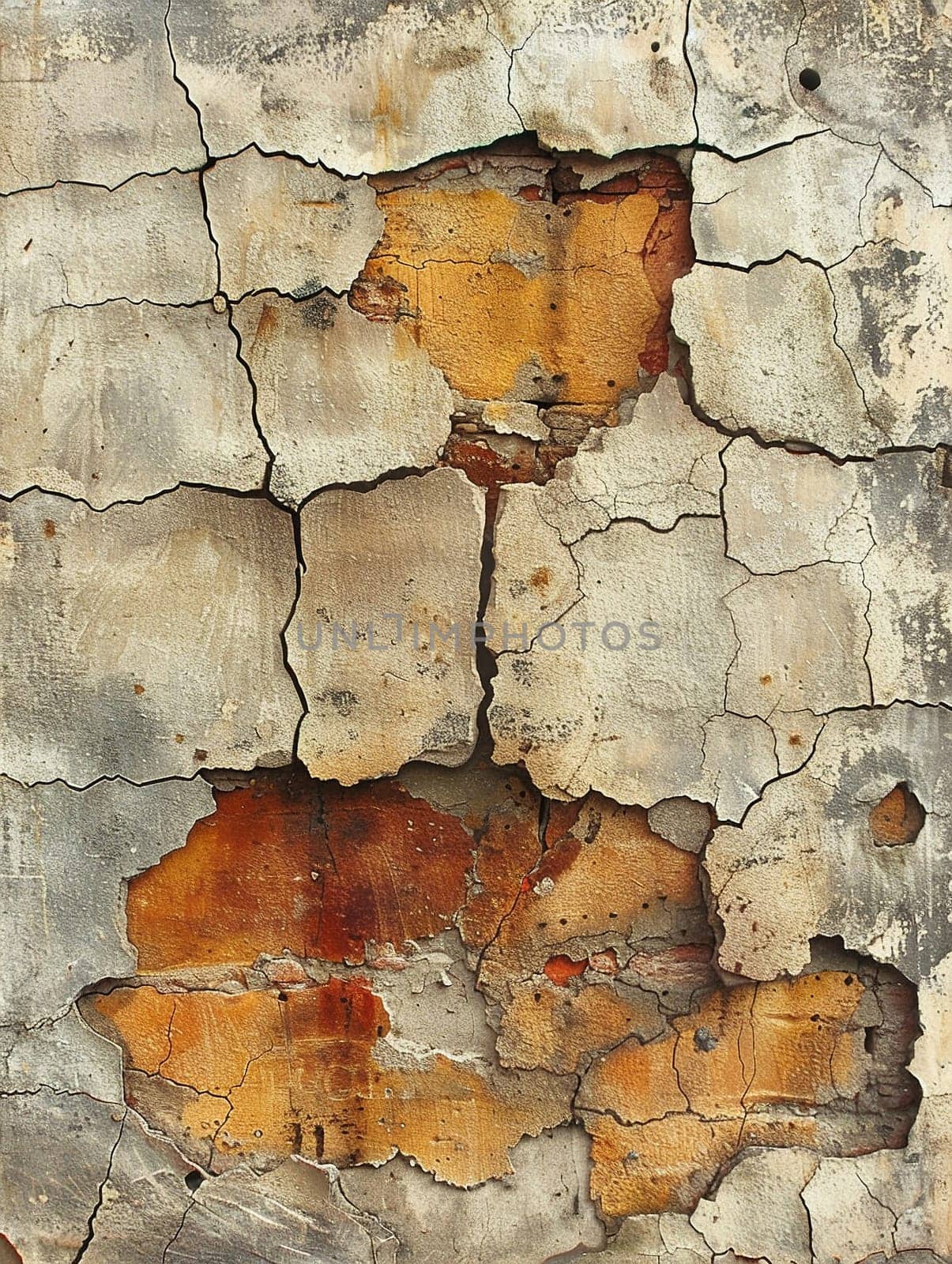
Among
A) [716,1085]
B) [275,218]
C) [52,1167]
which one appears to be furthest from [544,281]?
[52,1167]

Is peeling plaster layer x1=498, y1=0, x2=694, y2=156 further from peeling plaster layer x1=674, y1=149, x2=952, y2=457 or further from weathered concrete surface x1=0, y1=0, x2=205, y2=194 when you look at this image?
weathered concrete surface x1=0, y1=0, x2=205, y2=194

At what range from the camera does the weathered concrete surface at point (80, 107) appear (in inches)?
65.6

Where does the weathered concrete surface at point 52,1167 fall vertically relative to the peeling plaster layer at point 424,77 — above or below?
below

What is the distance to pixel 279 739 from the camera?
1700 mm

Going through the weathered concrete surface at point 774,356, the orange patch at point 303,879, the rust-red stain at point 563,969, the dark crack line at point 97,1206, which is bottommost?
the dark crack line at point 97,1206

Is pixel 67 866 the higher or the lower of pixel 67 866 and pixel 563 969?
the higher

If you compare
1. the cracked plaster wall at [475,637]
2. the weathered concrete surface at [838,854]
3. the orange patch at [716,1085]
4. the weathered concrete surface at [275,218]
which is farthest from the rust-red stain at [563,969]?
the weathered concrete surface at [275,218]

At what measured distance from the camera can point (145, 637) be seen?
169cm

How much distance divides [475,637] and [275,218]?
868 millimetres

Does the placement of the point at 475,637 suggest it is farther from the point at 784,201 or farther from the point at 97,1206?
the point at 97,1206

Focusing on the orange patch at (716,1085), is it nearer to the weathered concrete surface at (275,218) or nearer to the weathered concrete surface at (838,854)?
the weathered concrete surface at (838,854)

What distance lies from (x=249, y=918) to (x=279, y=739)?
364mm

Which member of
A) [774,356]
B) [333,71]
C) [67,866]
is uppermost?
[333,71]

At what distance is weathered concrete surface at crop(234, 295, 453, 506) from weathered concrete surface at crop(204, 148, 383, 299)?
51 mm
